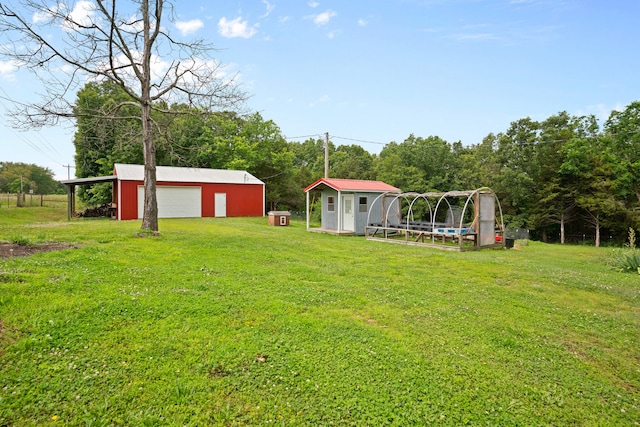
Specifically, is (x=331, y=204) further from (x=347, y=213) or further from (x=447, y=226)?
(x=447, y=226)

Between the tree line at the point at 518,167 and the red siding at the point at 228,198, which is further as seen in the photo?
the tree line at the point at 518,167

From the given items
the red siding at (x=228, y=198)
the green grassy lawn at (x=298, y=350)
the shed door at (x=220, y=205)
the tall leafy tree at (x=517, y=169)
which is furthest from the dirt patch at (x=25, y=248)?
the tall leafy tree at (x=517, y=169)

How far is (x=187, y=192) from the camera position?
24.2 meters

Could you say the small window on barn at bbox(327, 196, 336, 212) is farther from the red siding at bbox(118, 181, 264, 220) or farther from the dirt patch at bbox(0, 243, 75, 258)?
the dirt patch at bbox(0, 243, 75, 258)

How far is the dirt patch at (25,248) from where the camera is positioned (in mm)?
6855

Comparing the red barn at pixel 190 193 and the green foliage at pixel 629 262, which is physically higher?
the red barn at pixel 190 193

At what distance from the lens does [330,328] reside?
14.3 feet

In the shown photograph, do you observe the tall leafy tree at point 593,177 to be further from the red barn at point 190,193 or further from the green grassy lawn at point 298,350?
the red barn at point 190,193

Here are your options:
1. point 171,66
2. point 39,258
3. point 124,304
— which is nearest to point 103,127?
point 171,66

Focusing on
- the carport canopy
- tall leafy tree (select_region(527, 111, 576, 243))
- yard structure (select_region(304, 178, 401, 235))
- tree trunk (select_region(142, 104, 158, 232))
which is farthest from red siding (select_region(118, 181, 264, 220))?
tall leafy tree (select_region(527, 111, 576, 243))

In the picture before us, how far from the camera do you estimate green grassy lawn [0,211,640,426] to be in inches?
112

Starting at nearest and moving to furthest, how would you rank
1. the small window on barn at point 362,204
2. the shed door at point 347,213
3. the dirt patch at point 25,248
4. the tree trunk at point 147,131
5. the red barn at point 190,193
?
the dirt patch at point 25,248 < the tree trunk at point 147,131 < the small window on barn at point 362,204 < the shed door at point 347,213 < the red barn at point 190,193

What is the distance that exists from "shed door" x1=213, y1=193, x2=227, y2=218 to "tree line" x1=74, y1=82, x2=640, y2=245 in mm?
3700

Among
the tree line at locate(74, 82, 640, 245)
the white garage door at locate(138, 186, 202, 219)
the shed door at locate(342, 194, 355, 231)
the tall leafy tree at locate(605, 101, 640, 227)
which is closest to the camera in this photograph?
the shed door at locate(342, 194, 355, 231)
